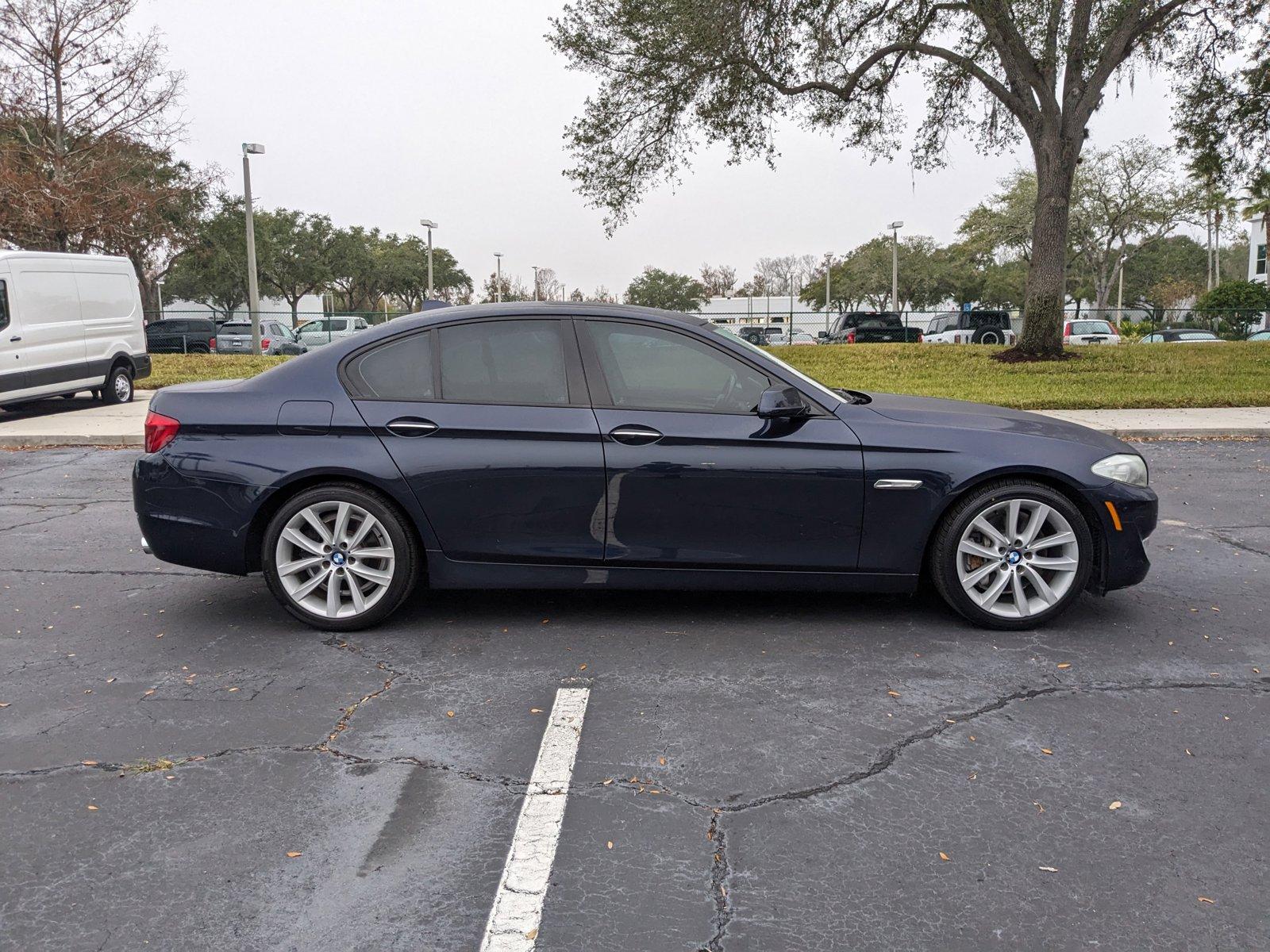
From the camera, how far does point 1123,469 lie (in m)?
4.86

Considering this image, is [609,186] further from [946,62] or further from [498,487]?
[498,487]

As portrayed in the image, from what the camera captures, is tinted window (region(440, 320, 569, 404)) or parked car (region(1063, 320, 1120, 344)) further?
parked car (region(1063, 320, 1120, 344))

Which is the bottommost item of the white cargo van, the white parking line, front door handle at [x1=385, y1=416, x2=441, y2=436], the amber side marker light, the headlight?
the white parking line

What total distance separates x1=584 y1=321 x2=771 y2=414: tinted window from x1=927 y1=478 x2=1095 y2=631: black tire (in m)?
1.07

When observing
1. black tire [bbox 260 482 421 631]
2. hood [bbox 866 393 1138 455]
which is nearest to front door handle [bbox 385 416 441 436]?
black tire [bbox 260 482 421 631]

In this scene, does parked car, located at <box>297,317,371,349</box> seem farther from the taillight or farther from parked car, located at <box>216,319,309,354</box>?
the taillight

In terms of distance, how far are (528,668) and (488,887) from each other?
1.71m

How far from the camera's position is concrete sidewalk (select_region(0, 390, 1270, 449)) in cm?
1222

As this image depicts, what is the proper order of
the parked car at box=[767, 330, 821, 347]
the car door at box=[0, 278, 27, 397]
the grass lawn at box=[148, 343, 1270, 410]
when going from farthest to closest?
the parked car at box=[767, 330, 821, 347], the grass lawn at box=[148, 343, 1270, 410], the car door at box=[0, 278, 27, 397]

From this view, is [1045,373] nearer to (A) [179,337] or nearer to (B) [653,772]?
(B) [653,772]

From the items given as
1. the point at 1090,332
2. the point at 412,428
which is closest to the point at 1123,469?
the point at 412,428

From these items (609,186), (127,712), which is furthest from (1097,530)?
(609,186)

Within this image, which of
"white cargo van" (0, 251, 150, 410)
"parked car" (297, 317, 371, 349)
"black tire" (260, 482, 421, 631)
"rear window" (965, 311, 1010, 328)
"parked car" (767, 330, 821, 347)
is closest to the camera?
"black tire" (260, 482, 421, 631)

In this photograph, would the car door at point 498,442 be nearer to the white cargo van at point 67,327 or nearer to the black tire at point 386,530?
the black tire at point 386,530
